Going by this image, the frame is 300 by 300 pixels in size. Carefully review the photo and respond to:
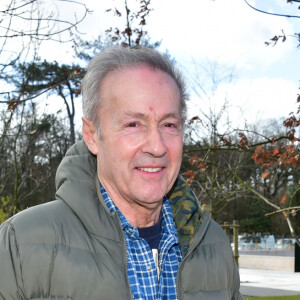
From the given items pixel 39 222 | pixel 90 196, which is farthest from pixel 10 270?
pixel 90 196

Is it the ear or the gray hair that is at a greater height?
the gray hair

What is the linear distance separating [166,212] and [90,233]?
452 millimetres

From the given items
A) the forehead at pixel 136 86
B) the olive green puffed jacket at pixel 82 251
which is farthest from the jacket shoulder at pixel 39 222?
the forehead at pixel 136 86

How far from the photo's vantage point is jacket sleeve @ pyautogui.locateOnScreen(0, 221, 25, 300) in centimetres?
145

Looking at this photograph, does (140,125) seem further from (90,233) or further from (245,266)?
(245,266)

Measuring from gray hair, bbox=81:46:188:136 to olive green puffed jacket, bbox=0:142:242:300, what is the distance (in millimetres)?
208

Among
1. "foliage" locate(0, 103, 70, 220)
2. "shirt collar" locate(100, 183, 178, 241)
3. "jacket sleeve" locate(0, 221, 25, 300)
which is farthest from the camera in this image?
"foliage" locate(0, 103, 70, 220)

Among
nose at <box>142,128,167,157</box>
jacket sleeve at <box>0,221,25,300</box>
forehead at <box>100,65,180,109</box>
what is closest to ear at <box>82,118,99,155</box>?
forehead at <box>100,65,180,109</box>

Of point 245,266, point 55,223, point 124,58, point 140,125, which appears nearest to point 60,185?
point 55,223

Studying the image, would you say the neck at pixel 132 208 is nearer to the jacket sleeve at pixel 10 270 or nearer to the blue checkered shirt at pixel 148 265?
the blue checkered shirt at pixel 148 265

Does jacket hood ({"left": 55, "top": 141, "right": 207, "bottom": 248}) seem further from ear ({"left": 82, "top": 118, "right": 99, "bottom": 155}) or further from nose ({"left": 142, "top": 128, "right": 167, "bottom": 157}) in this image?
nose ({"left": 142, "top": 128, "right": 167, "bottom": 157})

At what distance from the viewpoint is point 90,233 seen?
64.6 inches

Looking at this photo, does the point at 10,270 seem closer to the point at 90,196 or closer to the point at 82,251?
the point at 82,251

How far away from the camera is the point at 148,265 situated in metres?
1.72
